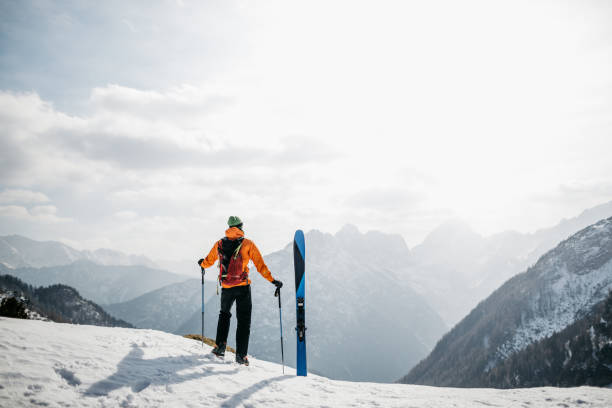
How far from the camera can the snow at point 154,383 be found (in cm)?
590

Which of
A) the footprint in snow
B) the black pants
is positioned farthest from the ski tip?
the footprint in snow

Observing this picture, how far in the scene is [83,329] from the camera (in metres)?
10.0

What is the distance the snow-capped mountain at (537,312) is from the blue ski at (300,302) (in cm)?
18165

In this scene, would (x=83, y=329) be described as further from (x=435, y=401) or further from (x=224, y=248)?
(x=435, y=401)

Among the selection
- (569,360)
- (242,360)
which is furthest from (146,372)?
(569,360)

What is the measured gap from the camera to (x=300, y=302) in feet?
40.6

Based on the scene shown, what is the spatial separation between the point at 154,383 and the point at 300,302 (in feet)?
20.1

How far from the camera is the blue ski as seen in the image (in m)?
11.2

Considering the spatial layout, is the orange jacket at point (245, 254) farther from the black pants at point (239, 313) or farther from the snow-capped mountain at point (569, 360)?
the snow-capped mountain at point (569, 360)

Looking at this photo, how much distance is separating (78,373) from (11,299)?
9.76 m

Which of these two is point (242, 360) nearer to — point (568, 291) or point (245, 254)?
point (245, 254)

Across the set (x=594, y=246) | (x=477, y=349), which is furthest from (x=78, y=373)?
(x=594, y=246)

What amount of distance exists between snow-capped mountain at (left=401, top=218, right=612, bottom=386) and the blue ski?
18165 cm

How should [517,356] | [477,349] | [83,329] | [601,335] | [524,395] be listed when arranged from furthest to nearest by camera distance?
[477,349]
[517,356]
[601,335]
[83,329]
[524,395]
